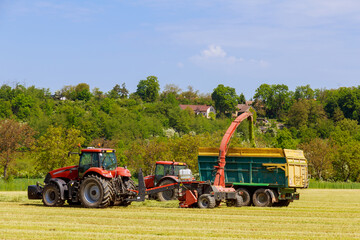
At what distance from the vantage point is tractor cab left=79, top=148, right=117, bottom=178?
22.2 metres

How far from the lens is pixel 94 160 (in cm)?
2225

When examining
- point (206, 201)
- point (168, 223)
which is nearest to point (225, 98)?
Answer: point (206, 201)

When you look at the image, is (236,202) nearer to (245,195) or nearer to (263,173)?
(245,195)

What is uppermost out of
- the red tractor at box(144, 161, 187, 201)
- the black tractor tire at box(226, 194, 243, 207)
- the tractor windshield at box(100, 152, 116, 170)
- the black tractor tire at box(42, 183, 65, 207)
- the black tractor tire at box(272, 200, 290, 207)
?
the tractor windshield at box(100, 152, 116, 170)

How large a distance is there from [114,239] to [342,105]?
13832 cm

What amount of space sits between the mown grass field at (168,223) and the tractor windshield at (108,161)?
1.82 meters

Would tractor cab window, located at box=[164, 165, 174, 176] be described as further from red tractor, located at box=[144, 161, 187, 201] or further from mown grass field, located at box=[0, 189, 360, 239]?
mown grass field, located at box=[0, 189, 360, 239]

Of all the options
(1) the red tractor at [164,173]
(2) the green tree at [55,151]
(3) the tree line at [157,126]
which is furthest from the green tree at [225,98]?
(1) the red tractor at [164,173]

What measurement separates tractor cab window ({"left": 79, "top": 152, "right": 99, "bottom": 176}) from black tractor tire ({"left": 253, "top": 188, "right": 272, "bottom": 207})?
25.4 ft

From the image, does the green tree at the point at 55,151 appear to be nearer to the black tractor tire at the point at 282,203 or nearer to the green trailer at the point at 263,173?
the green trailer at the point at 263,173

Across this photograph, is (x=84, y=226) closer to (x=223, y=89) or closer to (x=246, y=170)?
(x=246, y=170)

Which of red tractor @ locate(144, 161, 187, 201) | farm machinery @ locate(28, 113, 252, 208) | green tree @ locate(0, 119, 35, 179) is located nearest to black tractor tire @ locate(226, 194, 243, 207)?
farm machinery @ locate(28, 113, 252, 208)

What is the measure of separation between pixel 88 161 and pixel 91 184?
3.66 ft

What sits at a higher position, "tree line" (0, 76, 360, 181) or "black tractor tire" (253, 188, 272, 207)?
"tree line" (0, 76, 360, 181)
